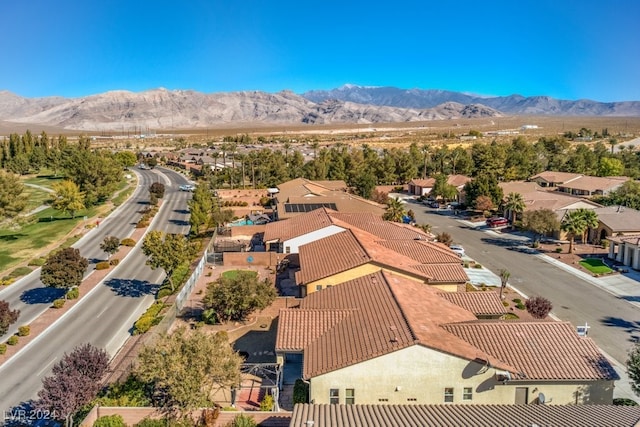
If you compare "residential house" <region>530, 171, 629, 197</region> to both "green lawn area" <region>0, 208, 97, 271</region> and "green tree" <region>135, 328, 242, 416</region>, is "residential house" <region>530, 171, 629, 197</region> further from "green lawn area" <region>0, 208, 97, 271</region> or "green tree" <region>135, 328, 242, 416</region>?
"green lawn area" <region>0, 208, 97, 271</region>

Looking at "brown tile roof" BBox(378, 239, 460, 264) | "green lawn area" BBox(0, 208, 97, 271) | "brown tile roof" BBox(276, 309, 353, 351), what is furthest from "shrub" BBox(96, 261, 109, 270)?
"brown tile roof" BBox(276, 309, 353, 351)

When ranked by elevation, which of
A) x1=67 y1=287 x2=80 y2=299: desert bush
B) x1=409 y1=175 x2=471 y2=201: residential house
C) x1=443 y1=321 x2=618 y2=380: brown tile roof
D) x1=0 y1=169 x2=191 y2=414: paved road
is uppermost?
x1=409 y1=175 x2=471 y2=201: residential house

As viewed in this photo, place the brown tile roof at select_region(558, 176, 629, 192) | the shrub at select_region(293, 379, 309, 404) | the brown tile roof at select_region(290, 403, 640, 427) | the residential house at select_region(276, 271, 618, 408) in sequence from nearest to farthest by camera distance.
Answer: the brown tile roof at select_region(290, 403, 640, 427), the residential house at select_region(276, 271, 618, 408), the shrub at select_region(293, 379, 309, 404), the brown tile roof at select_region(558, 176, 629, 192)

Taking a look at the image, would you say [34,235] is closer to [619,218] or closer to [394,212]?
[394,212]

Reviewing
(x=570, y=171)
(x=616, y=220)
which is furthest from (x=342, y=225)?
(x=570, y=171)

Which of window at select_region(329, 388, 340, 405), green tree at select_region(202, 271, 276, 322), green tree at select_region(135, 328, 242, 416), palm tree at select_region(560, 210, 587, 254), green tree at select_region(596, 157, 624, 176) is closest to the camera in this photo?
green tree at select_region(135, 328, 242, 416)

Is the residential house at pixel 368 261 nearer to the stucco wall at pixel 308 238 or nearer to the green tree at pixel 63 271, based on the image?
the stucco wall at pixel 308 238

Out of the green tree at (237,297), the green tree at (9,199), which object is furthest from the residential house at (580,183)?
the green tree at (9,199)
